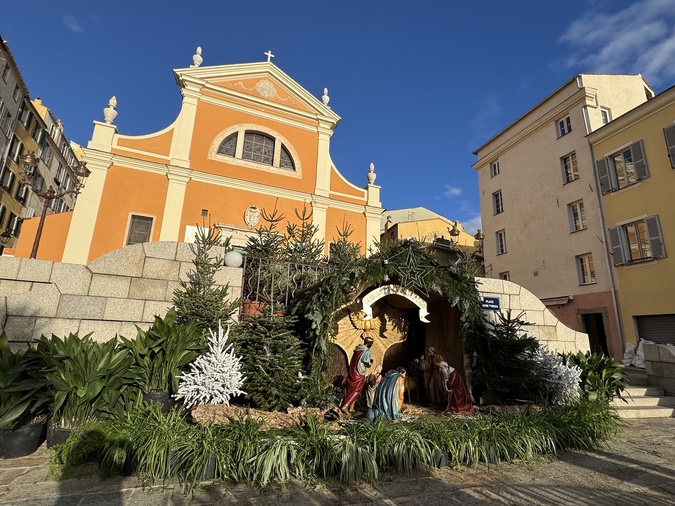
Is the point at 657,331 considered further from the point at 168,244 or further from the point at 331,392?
the point at 168,244

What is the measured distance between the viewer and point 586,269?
A: 15.8 meters

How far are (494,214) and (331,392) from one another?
61.6 feet

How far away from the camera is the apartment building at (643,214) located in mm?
12875

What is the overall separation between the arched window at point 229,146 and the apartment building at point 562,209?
15.6m

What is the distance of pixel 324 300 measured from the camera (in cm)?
571

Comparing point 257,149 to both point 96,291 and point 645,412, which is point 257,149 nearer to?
point 96,291

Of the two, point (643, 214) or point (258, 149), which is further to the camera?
point (258, 149)

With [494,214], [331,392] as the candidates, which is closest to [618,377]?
[331,392]

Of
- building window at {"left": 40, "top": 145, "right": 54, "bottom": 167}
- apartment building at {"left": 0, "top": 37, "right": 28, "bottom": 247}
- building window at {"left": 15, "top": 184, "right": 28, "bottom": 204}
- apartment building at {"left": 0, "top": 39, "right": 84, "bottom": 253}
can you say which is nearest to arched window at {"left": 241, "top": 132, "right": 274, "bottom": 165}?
apartment building at {"left": 0, "top": 39, "right": 84, "bottom": 253}

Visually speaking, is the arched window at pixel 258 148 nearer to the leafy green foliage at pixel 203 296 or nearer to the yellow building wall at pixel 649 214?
the leafy green foliage at pixel 203 296

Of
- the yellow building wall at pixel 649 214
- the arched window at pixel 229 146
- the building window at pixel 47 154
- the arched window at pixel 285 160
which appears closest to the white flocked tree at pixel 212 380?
the arched window at pixel 229 146

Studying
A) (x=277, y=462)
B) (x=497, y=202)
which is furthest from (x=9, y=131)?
(x=497, y=202)

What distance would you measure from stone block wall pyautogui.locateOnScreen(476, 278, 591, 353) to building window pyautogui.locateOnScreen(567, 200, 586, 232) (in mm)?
9068

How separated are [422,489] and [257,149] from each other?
610 inches
